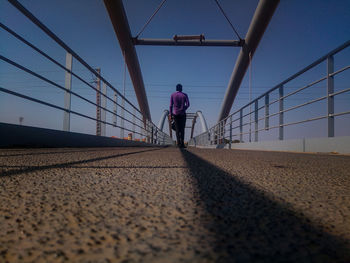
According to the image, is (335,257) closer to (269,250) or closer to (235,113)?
(269,250)

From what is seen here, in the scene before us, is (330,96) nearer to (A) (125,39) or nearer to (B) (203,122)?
(A) (125,39)

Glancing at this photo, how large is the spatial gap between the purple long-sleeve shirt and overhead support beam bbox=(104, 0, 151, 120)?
7.58ft

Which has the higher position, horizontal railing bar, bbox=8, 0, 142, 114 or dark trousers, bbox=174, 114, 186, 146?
horizontal railing bar, bbox=8, 0, 142, 114

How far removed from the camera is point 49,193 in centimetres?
50

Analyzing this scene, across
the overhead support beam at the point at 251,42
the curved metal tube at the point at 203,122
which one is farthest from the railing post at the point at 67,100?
the curved metal tube at the point at 203,122

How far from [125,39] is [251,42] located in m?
5.44

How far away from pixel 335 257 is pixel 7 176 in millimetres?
853

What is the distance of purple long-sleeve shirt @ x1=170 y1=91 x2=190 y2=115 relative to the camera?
5.30 meters

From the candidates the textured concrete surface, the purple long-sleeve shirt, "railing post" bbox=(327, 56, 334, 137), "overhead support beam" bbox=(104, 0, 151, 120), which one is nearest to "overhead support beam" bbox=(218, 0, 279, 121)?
"overhead support beam" bbox=(104, 0, 151, 120)

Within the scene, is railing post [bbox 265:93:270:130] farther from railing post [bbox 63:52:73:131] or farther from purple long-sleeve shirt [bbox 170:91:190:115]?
railing post [bbox 63:52:73:131]

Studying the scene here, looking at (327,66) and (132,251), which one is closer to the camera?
(132,251)

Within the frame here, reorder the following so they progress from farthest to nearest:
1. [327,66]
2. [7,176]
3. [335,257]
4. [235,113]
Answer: [235,113] → [327,66] → [7,176] → [335,257]

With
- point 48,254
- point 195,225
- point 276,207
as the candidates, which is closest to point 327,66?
point 276,207

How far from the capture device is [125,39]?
906 centimetres
